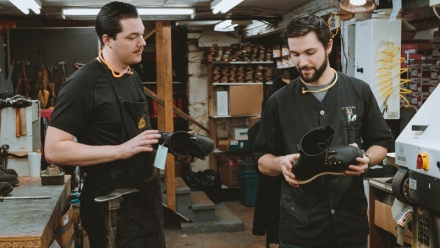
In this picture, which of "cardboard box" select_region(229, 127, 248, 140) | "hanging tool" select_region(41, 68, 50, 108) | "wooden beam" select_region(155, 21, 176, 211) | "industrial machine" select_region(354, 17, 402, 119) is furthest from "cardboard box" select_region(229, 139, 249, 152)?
"industrial machine" select_region(354, 17, 402, 119)

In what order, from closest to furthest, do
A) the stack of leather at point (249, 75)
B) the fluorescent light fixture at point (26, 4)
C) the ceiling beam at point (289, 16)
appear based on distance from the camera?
the fluorescent light fixture at point (26, 4) < the ceiling beam at point (289, 16) < the stack of leather at point (249, 75)

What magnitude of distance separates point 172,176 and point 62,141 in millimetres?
3882

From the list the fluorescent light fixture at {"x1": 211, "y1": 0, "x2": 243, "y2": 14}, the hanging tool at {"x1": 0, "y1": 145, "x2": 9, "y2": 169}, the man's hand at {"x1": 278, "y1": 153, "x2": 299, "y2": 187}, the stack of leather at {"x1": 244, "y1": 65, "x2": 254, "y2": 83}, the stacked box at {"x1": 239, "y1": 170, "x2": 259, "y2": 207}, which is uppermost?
the fluorescent light fixture at {"x1": 211, "y1": 0, "x2": 243, "y2": 14}

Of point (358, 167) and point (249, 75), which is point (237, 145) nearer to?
point (249, 75)

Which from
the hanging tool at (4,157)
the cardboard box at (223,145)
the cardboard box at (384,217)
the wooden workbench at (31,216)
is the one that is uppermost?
the hanging tool at (4,157)

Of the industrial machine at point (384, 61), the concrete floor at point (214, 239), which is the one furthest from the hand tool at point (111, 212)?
the concrete floor at point (214, 239)

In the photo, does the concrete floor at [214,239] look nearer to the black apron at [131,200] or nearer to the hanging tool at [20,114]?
the hanging tool at [20,114]

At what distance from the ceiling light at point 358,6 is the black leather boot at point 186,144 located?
222cm

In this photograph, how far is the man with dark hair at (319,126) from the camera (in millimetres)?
1899

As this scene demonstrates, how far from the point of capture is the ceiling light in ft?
12.7

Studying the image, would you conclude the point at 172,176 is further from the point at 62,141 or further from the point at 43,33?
the point at 62,141

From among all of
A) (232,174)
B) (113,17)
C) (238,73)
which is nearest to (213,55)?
(238,73)

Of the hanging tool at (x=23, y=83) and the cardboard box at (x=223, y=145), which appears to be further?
the cardboard box at (x=223, y=145)

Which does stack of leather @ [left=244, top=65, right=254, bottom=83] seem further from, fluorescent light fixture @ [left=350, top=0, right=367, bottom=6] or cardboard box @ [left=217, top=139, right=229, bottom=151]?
fluorescent light fixture @ [left=350, top=0, right=367, bottom=6]
